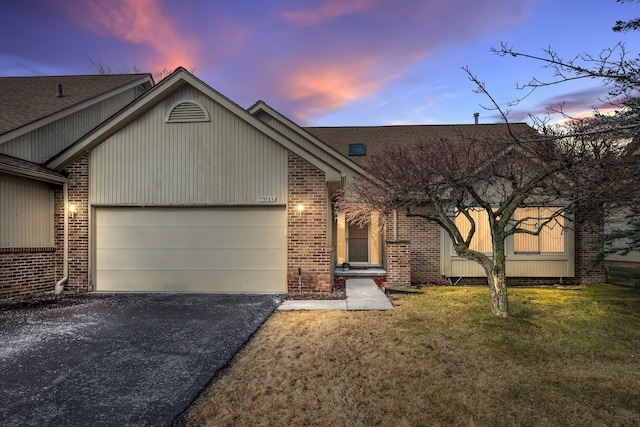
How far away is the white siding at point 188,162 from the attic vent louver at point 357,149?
607 centimetres

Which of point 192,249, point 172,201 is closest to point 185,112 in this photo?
point 172,201

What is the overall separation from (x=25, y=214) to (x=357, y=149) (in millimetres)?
11273

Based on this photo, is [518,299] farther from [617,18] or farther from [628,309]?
[617,18]

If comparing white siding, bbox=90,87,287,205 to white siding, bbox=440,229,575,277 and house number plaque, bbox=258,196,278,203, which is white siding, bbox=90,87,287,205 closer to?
house number plaque, bbox=258,196,278,203

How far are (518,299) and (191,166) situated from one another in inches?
369

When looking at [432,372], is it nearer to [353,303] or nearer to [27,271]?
[353,303]

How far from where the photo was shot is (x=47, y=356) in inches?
180

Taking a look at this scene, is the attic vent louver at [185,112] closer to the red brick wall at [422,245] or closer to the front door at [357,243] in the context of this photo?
the front door at [357,243]

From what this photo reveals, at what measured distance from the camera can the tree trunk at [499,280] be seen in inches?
261

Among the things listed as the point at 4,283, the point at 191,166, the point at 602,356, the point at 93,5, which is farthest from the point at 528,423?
the point at 93,5

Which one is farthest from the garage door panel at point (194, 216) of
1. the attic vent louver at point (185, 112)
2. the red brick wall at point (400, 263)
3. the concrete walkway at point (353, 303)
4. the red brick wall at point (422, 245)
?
Answer: the red brick wall at point (422, 245)

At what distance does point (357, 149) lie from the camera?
1422cm

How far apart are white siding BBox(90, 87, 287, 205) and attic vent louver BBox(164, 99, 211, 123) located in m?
0.12

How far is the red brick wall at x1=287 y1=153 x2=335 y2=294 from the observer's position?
28.0ft
